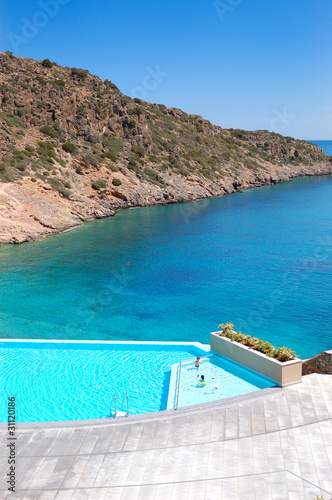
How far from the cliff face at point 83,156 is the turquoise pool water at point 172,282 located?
388 centimetres

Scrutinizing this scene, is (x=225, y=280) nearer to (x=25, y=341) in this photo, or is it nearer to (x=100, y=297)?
(x=100, y=297)

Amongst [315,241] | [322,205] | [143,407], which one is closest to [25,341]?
[143,407]

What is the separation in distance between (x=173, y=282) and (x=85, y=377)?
1091cm

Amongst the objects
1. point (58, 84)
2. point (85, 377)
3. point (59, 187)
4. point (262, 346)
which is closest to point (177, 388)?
point (262, 346)

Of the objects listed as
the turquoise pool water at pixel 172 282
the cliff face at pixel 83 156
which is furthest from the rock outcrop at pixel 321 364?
the cliff face at pixel 83 156

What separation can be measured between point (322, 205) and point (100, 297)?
38.9 m

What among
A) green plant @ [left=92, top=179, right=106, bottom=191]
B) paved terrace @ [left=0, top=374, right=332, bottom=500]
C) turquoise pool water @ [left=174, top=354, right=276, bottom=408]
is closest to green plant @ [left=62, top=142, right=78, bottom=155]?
green plant @ [left=92, top=179, right=106, bottom=191]

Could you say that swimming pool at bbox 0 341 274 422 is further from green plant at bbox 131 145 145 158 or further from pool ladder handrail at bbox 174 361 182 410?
Answer: green plant at bbox 131 145 145 158

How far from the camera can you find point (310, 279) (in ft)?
72.9

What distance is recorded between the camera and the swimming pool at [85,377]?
33.6 feet

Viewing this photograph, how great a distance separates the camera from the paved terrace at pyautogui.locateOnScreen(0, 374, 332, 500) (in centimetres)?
628

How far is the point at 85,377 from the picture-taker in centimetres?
1191

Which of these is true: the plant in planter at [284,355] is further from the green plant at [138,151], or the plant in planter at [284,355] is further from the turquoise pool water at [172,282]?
the green plant at [138,151]

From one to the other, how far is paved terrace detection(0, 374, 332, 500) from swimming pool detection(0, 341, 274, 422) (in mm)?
1653
